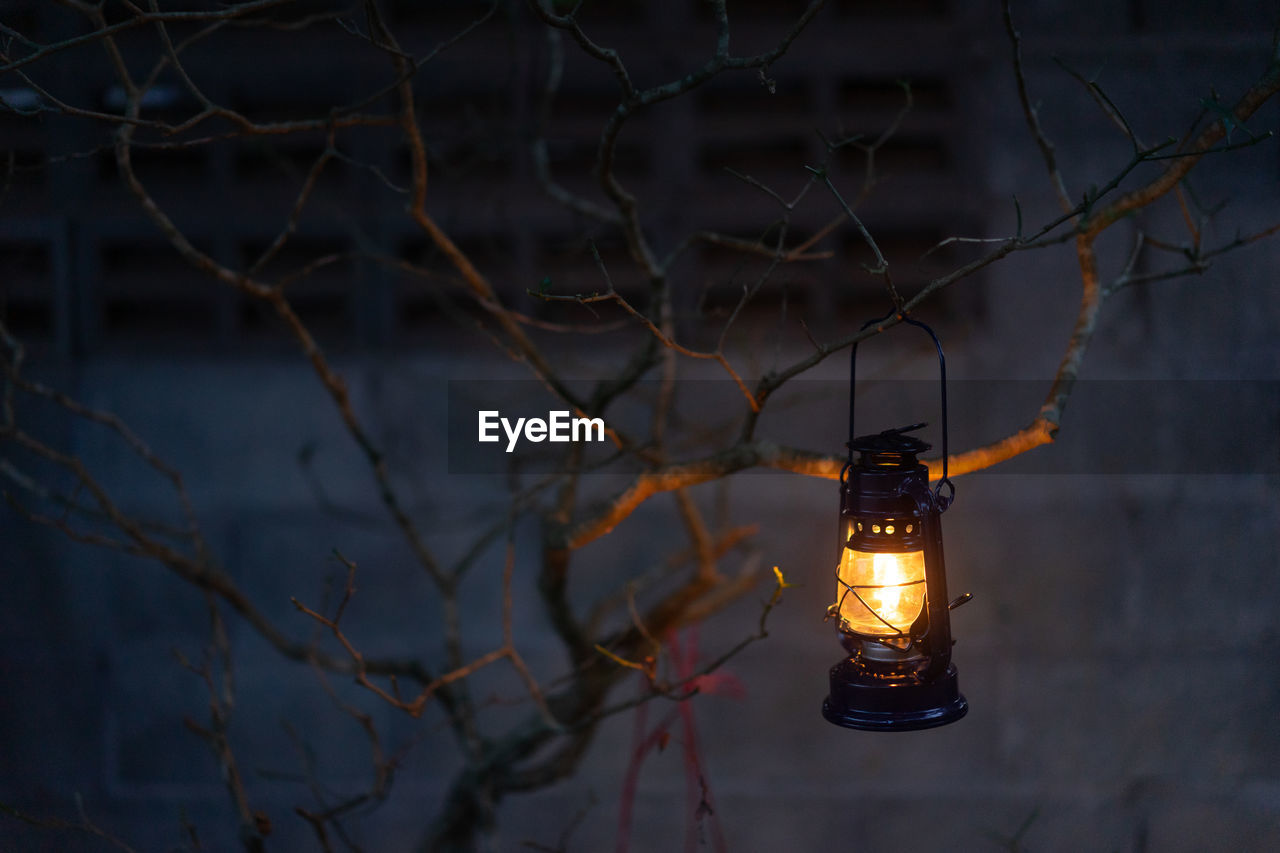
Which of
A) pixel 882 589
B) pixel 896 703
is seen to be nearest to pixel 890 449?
pixel 882 589

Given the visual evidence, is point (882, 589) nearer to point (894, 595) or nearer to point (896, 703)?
point (894, 595)

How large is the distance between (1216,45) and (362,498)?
12.1ft

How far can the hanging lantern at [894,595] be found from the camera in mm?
1576

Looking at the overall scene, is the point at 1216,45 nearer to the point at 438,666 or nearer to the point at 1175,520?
the point at 1175,520

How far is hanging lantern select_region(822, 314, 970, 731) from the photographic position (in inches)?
62.1

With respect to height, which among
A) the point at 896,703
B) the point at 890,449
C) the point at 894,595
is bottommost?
the point at 896,703

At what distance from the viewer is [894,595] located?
1.66 m

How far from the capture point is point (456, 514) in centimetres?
358

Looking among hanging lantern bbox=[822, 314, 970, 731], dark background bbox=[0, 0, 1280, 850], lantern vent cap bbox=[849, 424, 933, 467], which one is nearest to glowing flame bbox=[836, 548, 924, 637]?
hanging lantern bbox=[822, 314, 970, 731]

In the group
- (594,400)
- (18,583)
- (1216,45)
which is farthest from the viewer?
(18,583)

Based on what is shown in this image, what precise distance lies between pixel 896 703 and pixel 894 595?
7.4 inches

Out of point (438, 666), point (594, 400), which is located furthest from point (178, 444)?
point (594, 400)

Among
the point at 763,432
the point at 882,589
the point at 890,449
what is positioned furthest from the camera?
the point at 763,432

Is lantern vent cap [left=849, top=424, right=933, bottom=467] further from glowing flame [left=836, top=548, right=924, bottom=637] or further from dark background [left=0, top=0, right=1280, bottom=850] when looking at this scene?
dark background [left=0, top=0, right=1280, bottom=850]
